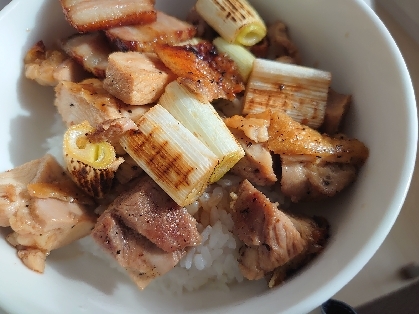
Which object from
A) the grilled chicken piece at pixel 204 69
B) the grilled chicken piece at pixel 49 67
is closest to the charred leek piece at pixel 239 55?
the grilled chicken piece at pixel 204 69

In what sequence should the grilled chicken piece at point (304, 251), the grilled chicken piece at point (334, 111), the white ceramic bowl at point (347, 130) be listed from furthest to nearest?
the grilled chicken piece at point (334, 111)
the grilled chicken piece at point (304, 251)
the white ceramic bowl at point (347, 130)

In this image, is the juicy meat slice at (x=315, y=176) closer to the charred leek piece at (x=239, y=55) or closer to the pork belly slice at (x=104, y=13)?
the charred leek piece at (x=239, y=55)

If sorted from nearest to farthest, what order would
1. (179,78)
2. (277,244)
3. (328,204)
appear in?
(277,244)
(179,78)
(328,204)

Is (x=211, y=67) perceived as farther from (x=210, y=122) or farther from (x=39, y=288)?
(x=39, y=288)

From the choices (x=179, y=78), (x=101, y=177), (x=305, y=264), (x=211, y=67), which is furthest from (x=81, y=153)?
(x=305, y=264)

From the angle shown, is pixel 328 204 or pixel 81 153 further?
pixel 328 204

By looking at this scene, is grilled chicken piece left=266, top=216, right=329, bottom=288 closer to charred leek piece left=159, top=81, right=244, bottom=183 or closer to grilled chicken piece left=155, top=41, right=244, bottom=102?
charred leek piece left=159, top=81, right=244, bottom=183
